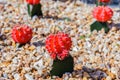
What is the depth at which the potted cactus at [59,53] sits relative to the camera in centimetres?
475

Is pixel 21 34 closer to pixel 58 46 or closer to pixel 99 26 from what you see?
pixel 58 46

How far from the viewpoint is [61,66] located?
487 centimetres

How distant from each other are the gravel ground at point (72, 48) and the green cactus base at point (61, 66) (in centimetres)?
7

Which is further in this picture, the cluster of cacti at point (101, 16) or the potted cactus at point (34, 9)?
the potted cactus at point (34, 9)

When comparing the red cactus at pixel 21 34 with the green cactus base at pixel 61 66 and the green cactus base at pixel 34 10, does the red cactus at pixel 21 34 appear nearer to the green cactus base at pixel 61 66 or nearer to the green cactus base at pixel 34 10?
the green cactus base at pixel 61 66

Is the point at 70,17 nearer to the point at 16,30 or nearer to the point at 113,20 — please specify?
the point at 113,20

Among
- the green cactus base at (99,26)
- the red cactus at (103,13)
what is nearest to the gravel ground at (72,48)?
the green cactus base at (99,26)

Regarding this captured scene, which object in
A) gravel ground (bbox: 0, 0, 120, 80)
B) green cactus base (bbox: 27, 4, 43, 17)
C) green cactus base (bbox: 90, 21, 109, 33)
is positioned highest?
green cactus base (bbox: 27, 4, 43, 17)

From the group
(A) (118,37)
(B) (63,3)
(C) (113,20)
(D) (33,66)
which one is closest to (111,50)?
(A) (118,37)

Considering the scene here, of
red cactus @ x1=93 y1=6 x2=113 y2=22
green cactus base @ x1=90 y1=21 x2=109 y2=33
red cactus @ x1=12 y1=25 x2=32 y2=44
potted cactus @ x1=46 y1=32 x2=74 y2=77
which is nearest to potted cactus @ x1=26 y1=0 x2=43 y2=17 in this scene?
green cactus base @ x1=90 y1=21 x2=109 y2=33

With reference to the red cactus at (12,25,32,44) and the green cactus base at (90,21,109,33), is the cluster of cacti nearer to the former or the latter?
the green cactus base at (90,21,109,33)

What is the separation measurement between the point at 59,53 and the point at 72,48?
110cm

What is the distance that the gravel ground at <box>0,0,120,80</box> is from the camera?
197 inches

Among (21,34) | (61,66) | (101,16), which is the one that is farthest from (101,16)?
(61,66)
